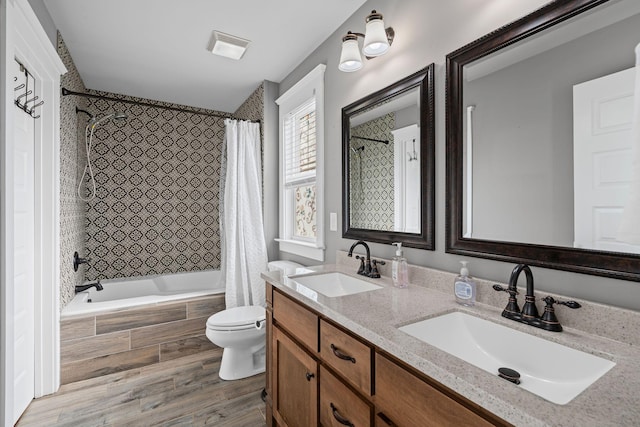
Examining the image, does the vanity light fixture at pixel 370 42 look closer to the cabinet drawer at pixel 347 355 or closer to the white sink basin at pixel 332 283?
the white sink basin at pixel 332 283

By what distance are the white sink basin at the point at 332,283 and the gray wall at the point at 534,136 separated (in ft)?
2.26

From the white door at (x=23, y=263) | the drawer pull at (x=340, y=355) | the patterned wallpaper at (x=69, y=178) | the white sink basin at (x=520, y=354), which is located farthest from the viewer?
the patterned wallpaper at (x=69, y=178)

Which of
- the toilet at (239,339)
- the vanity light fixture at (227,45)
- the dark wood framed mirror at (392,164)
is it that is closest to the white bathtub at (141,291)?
the toilet at (239,339)

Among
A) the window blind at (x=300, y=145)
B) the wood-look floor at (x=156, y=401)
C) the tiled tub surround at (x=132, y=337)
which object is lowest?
the wood-look floor at (x=156, y=401)

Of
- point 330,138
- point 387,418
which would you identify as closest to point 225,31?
point 330,138

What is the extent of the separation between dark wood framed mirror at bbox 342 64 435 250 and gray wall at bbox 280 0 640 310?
48 mm

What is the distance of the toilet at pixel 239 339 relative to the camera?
2143 mm

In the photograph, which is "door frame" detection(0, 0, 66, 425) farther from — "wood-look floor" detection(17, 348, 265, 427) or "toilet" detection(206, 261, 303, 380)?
"toilet" detection(206, 261, 303, 380)

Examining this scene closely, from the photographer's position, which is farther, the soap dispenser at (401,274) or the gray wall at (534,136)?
the soap dispenser at (401,274)

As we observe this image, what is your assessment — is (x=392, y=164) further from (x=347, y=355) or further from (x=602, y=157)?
(x=347, y=355)

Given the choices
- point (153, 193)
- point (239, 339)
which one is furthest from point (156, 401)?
point (153, 193)

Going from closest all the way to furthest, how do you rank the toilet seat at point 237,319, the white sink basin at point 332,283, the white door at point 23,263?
the white sink basin at point 332,283, the white door at point 23,263, the toilet seat at point 237,319

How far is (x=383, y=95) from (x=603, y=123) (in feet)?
3.34

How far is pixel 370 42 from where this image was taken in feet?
4.92
